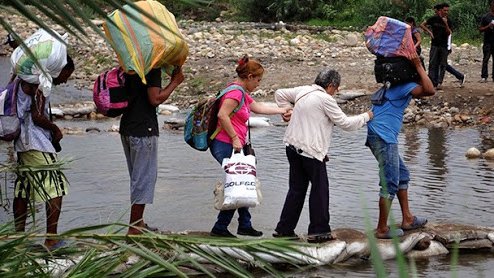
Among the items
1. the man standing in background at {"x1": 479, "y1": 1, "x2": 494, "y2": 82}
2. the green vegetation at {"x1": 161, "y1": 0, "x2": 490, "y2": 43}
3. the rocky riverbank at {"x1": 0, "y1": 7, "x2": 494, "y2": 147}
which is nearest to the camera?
the rocky riverbank at {"x1": 0, "y1": 7, "x2": 494, "y2": 147}

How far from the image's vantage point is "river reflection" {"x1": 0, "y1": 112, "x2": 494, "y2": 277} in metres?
8.93

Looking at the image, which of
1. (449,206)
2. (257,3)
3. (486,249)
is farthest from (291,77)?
(257,3)

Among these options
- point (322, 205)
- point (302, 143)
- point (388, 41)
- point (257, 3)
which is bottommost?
point (257, 3)

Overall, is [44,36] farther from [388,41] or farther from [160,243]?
[160,243]

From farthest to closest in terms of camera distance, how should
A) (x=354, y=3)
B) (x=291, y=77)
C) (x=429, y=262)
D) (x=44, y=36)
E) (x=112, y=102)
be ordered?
(x=354, y=3) → (x=291, y=77) → (x=429, y=262) → (x=112, y=102) → (x=44, y=36)

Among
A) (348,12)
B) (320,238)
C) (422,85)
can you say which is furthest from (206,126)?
(348,12)

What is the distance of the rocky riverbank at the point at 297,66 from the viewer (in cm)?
1698

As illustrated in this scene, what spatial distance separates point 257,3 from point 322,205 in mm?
31741

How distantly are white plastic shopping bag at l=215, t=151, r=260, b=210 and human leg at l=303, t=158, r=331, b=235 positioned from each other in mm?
421

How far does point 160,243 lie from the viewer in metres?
3.69

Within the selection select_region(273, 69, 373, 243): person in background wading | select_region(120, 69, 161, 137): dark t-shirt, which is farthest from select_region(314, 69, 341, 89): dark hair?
select_region(120, 69, 161, 137): dark t-shirt

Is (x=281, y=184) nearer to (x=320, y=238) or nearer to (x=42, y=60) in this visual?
(x=320, y=238)

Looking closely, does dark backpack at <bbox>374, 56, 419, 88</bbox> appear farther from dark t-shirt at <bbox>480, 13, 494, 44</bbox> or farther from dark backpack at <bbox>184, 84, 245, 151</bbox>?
dark t-shirt at <bbox>480, 13, 494, 44</bbox>

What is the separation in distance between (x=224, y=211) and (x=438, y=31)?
11.9m
